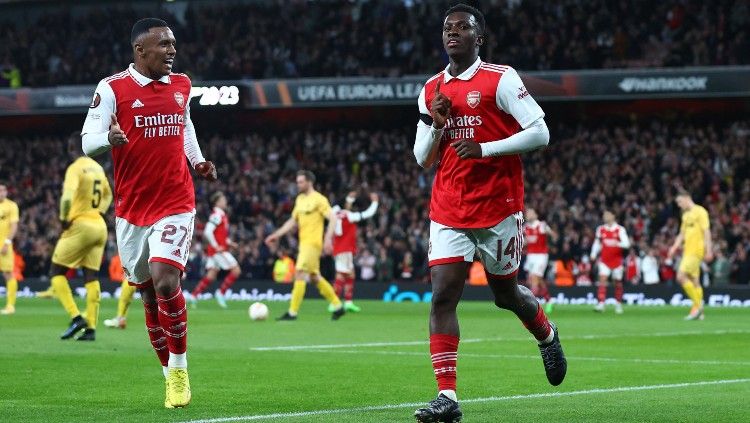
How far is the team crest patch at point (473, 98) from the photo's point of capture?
8.16m

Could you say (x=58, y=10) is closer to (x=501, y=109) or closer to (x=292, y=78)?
(x=292, y=78)

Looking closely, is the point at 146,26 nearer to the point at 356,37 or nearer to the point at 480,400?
the point at 480,400

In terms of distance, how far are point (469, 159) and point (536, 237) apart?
20075 millimetres

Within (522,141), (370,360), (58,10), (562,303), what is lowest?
(562,303)

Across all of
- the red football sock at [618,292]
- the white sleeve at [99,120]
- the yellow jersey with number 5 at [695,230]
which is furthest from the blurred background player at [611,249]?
the white sleeve at [99,120]

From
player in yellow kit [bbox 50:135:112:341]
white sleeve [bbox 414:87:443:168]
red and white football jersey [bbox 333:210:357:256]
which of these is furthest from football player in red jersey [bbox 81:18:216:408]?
red and white football jersey [bbox 333:210:357:256]

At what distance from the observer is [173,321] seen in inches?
349

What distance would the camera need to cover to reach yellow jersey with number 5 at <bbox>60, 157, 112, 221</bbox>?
15.9m

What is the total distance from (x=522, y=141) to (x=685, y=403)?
7.55 feet

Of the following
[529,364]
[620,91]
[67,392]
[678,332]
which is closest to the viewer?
[67,392]

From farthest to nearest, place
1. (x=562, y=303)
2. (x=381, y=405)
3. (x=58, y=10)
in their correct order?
(x=58, y=10), (x=562, y=303), (x=381, y=405)

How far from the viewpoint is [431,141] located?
8141 mm

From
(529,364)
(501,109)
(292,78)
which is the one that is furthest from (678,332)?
(292,78)

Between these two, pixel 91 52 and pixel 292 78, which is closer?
pixel 292 78
